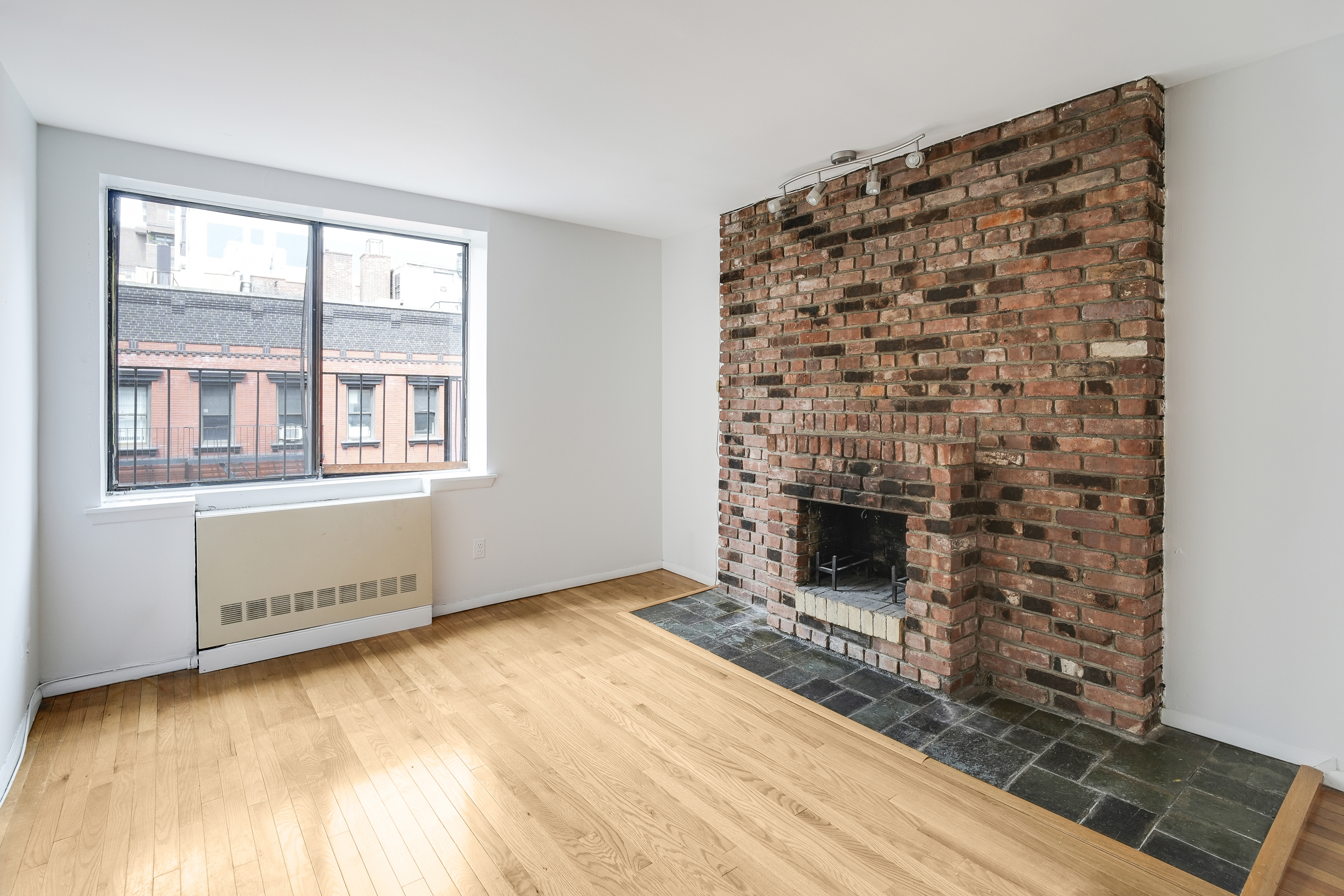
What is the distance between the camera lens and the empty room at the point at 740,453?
1977mm

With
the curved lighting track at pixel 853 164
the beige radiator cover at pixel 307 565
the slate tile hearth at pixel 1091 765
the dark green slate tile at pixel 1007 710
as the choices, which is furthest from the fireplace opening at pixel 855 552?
the beige radiator cover at pixel 307 565

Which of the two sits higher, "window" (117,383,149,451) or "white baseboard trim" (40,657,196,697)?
"window" (117,383,149,451)

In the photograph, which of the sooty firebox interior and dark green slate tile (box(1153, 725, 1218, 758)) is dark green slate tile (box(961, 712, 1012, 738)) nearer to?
dark green slate tile (box(1153, 725, 1218, 758))

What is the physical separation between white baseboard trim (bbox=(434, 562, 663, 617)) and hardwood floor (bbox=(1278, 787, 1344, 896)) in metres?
3.60

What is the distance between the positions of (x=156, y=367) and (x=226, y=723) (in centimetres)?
183

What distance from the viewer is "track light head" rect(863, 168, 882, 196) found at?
311 cm

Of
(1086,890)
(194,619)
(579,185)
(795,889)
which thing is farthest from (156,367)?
(1086,890)

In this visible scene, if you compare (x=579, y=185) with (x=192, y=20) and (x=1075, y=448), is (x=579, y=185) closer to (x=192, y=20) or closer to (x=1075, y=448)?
(x=192, y=20)

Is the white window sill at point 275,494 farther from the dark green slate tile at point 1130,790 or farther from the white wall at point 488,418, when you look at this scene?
the dark green slate tile at point 1130,790

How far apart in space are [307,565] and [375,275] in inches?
68.8

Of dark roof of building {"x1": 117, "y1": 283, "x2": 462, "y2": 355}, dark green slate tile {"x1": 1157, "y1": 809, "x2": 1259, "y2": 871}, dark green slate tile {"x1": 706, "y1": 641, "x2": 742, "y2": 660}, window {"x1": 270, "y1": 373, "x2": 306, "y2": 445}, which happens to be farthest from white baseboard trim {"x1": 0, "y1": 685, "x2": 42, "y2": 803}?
dark green slate tile {"x1": 1157, "y1": 809, "x2": 1259, "y2": 871}

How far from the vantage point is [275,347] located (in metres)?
3.51

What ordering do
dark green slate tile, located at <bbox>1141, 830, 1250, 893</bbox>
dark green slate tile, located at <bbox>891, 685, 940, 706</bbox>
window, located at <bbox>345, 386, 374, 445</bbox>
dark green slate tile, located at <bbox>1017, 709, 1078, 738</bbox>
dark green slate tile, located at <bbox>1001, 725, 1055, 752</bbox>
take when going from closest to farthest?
1. dark green slate tile, located at <bbox>1141, 830, 1250, 893</bbox>
2. dark green slate tile, located at <bbox>1001, 725, 1055, 752</bbox>
3. dark green slate tile, located at <bbox>1017, 709, 1078, 738</bbox>
4. dark green slate tile, located at <bbox>891, 685, 940, 706</bbox>
5. window, located at <bbox>345, 386, 374, 445</bbox>

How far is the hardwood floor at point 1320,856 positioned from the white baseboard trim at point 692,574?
2.93 meters
